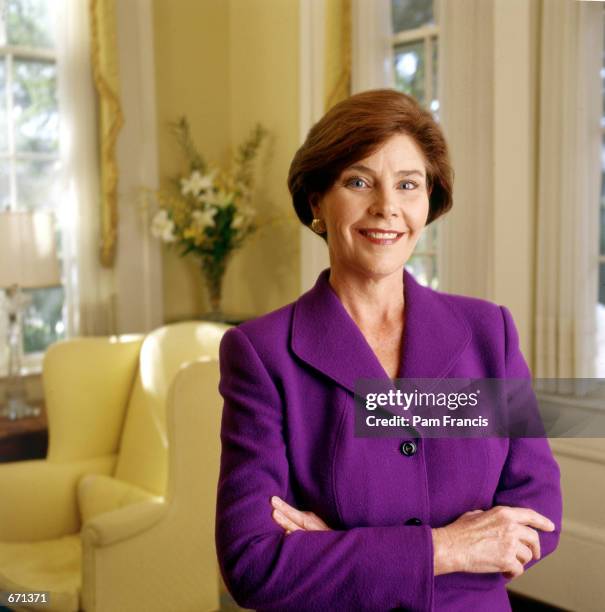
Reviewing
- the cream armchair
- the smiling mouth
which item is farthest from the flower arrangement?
the smiling mouth

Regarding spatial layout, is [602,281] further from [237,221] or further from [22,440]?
[22,440]

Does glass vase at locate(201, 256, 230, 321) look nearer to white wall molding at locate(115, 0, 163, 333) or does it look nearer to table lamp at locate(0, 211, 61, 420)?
white wall molding at locate(115, 0, 163, 333)

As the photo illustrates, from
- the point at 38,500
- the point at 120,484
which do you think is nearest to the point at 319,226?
the point at 120,484

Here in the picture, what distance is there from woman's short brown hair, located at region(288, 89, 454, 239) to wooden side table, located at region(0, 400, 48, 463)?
1.53 meters

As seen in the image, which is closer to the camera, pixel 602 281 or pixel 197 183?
pixel 602 281

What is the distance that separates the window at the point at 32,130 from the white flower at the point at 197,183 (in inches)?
19.0

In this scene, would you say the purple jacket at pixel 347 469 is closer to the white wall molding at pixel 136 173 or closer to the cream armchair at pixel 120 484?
the cream armchair at pixel 120 484

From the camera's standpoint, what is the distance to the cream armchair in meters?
1.82

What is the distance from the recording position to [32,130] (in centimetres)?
270

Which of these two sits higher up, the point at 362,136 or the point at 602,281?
the point at 362,136

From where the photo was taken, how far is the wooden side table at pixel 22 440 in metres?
2.27

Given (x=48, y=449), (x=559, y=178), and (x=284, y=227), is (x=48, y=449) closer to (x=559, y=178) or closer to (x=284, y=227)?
(x=284, y=227)

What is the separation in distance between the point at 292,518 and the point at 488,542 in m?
0.25

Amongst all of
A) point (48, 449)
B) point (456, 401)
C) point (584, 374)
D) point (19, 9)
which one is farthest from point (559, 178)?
point (19, 9)
